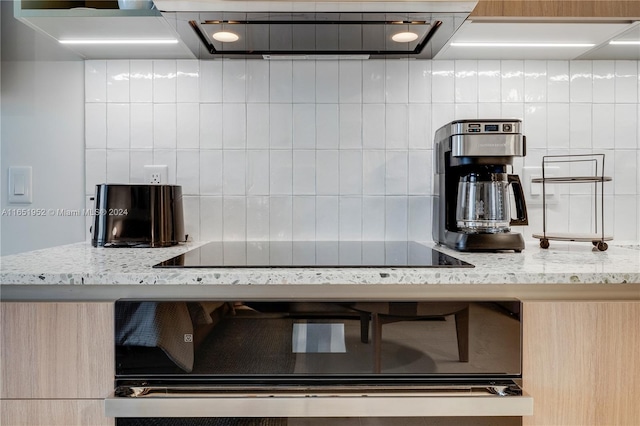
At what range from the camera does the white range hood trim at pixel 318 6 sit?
3.39ft

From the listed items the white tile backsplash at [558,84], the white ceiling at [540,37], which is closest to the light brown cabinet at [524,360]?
the white ceiling at [540,37]

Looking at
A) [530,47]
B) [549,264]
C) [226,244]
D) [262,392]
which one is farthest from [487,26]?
[262,392]

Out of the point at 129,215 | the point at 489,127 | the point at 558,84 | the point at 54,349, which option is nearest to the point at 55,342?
the point at 54,349

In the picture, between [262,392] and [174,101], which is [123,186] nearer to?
[174,101]

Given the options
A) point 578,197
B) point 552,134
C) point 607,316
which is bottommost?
point 607,316

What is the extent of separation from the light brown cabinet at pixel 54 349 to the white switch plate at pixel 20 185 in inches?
30.8

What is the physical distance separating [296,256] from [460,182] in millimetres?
494

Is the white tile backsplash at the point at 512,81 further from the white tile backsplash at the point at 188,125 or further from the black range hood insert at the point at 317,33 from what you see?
the white tile backsplash at the point at 188,125

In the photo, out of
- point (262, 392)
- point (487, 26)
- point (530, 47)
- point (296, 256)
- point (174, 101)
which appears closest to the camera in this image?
point (262, 392)

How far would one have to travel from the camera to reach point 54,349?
2.75 ft

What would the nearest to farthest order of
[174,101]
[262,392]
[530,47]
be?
[262,392], [530,47], [174,101]

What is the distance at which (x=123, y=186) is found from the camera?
48.7 inches

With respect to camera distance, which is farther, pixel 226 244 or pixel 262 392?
pixel 226 244

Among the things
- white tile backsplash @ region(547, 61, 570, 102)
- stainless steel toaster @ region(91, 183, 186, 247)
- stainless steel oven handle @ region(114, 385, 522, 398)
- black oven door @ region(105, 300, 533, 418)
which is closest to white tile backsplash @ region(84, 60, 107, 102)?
stainless steel toaster @ region(91, 183, 186, 247)
